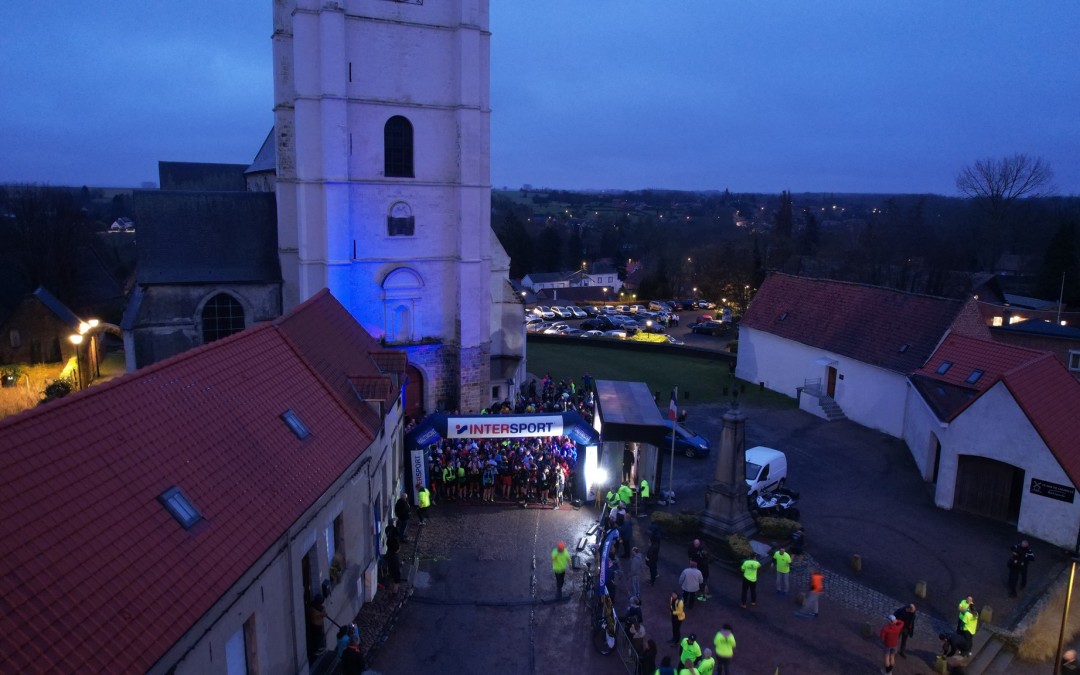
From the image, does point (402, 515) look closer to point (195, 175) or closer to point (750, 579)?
point (750, 579)

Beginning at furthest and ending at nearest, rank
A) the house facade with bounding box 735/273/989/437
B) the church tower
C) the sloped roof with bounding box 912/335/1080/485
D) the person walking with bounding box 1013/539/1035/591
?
the house facade with bounding box 735/273/989/437 < the church tower < the sloped roof with bounding box 912/335/1080/485 < the person walking with bounding box 1013/539/1035/591

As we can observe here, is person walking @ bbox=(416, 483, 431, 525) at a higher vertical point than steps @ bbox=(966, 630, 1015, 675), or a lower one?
higher

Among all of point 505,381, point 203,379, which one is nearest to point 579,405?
point 505,381

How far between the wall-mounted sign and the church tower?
19902mm

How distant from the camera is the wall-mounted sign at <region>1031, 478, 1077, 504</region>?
67.0ft

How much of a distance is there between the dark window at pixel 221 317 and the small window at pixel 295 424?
623 inches

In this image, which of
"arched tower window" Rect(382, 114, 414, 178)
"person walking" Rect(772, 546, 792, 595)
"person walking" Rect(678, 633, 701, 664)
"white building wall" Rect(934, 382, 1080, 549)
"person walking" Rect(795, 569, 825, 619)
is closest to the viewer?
"person walking" Rect(678, 633, 701, 664)

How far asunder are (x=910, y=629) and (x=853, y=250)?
50.8 metres

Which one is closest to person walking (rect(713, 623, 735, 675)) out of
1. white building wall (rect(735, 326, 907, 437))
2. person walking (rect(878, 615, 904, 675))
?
person walking (rect(878, 615, 904, 675))

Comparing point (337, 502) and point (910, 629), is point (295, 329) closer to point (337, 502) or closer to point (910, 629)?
point (337, 502)

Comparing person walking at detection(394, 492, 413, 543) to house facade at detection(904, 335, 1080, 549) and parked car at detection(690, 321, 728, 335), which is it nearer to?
house facade at detection(904, 335, 1080, 549)

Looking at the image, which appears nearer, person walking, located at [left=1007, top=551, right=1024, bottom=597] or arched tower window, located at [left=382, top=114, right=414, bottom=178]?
person walking, located at [left=1007, top=551, right=1024, bottom=597]

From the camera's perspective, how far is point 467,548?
19.7 meters

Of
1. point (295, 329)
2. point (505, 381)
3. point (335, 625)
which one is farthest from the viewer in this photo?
point (505, 381)
